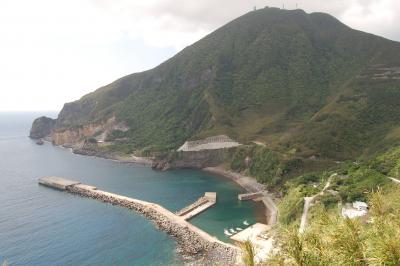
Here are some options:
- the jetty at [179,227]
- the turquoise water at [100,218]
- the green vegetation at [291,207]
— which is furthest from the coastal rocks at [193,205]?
the green vegetation at [291,207]

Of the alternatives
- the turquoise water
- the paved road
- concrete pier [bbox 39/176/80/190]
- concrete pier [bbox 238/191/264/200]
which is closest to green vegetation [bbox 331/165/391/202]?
the paved road

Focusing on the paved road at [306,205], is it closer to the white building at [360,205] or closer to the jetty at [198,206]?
the white building at [360,205]

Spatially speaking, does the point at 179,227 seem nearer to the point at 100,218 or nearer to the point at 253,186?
the point at 100,218

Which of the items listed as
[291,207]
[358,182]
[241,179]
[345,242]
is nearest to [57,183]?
[241,179]

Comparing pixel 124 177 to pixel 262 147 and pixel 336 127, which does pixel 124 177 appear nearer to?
pixel 262 147

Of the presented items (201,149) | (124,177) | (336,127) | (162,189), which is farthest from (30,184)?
(336,127)

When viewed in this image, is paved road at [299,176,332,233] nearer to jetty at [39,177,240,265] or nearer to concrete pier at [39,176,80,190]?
jetty at [39,177,240,265]
